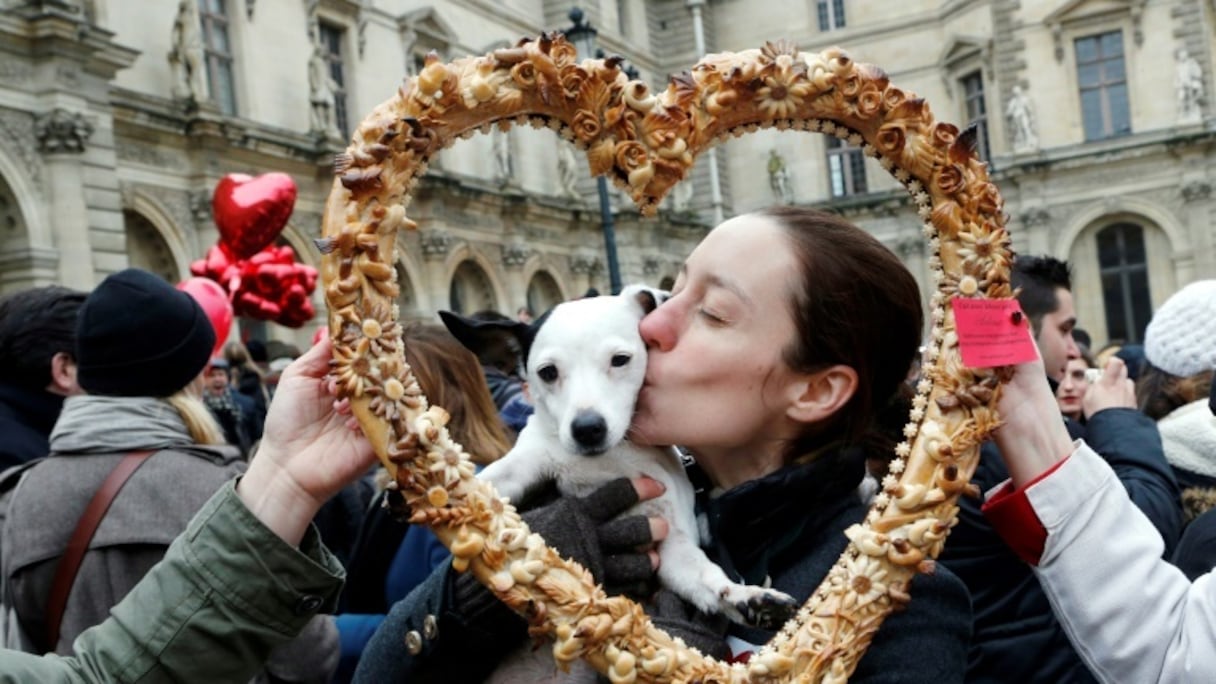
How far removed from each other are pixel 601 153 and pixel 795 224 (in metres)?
0.37

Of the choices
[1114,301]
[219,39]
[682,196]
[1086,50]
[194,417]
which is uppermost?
[1086,50]

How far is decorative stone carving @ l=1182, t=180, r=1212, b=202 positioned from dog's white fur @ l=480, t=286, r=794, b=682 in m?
33.0

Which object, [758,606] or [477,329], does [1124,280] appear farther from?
[758,606]

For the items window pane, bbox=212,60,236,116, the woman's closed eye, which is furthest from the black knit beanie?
window pane, bbox=212,60,236,116

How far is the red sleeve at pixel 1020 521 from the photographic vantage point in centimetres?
194

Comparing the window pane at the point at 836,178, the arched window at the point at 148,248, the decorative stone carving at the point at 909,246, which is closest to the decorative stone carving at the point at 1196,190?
the decorative stone carving at the point at 909,246

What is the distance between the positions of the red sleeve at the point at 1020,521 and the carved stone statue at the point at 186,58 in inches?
696

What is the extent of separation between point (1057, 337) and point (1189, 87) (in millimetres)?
30650

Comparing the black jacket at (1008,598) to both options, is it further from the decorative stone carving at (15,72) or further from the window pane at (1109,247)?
the window pane at (1109,247)

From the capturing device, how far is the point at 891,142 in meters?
1.91

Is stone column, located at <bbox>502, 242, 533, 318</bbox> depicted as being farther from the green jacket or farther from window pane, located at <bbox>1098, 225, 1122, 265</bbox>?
the green jacket

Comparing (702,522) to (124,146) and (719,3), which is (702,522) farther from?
(719,3)

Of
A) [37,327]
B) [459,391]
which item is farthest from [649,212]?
[37,327]

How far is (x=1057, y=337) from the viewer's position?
14.1ft
